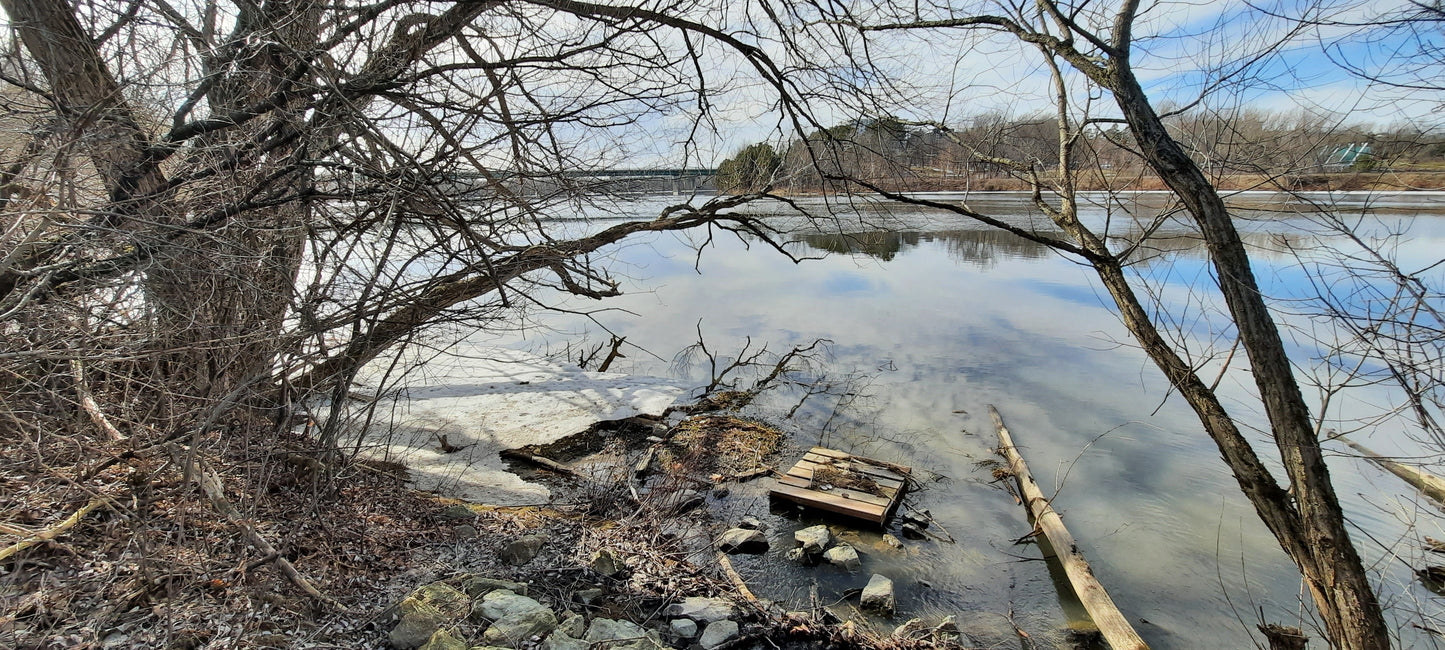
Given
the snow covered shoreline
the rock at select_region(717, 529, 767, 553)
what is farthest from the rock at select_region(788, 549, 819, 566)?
the snow covered shoreline

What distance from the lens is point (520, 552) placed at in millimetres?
4238

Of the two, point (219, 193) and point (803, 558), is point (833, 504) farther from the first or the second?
point (219, 193)

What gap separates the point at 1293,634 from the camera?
12.1ft

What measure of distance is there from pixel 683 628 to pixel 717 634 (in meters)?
0.22

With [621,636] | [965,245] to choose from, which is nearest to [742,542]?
[621,636]

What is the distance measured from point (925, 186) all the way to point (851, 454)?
3.14 m

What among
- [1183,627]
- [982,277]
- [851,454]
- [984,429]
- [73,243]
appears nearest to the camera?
[73,243]

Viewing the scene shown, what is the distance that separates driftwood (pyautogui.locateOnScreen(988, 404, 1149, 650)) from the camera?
13.9 feet

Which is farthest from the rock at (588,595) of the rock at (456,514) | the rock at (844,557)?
the rock at (844,557)

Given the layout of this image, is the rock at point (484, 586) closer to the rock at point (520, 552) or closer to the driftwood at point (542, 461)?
the rock at point (520, 552)

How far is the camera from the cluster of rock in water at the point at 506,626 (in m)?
3.11

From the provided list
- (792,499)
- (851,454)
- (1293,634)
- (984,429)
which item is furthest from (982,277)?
(1293,634)

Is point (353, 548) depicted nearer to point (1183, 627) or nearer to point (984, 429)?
point (1183, 627)

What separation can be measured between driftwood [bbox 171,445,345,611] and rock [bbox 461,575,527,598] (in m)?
0.62
